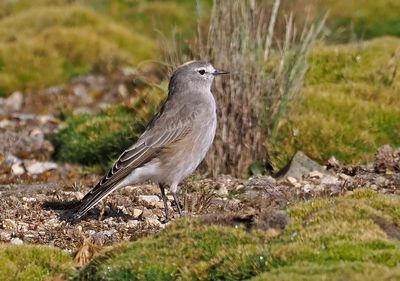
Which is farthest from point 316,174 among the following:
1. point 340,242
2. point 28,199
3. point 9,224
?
point 340,242

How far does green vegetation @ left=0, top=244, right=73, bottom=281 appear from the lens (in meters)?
8.95

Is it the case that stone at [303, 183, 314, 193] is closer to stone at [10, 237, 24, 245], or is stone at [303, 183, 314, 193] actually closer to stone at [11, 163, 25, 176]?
stone at [10, 237, 24, 245]

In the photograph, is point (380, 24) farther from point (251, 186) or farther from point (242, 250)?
point (242, 250)

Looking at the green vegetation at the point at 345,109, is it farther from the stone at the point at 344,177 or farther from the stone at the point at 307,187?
the stone at the point at 307,187

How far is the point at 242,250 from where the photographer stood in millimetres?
8047

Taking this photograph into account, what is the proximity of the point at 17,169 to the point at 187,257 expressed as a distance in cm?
891

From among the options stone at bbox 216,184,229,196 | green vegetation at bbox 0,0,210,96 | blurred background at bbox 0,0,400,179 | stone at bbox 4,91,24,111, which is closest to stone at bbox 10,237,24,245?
stone at bbox 216,184,229,196

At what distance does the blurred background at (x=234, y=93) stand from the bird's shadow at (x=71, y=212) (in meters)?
3.32

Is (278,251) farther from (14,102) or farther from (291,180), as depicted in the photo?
(14,102)

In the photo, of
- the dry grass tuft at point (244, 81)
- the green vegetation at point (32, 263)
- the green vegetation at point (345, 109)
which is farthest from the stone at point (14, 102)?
the green vegetation at point (32, 263)

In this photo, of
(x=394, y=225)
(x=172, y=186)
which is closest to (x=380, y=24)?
(x=172, y=186)

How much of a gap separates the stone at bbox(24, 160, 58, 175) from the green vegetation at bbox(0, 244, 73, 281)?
7085 millimetres

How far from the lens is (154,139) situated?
11.7m

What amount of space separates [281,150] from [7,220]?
5.47m
